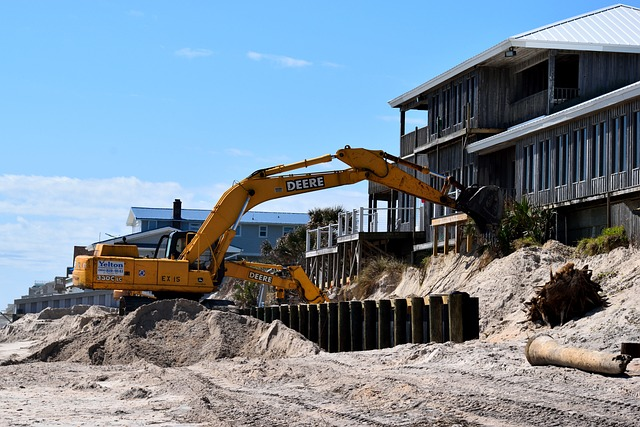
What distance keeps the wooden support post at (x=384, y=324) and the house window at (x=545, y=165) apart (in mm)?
9456

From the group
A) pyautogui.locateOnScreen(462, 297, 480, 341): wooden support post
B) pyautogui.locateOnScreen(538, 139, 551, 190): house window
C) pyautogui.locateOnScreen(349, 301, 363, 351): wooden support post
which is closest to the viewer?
pyautogui.locateOnScreen(462, 297, 480, 341): wooden support post

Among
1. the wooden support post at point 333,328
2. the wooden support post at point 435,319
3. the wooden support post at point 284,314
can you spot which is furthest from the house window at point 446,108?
the wooden support post at point 435,319

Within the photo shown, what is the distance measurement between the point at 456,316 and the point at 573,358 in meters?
6.17

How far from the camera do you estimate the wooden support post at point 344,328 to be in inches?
981

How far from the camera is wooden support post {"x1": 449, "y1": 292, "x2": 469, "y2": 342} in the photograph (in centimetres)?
2002

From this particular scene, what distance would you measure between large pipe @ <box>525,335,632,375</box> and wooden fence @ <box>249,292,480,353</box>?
4.79 metres

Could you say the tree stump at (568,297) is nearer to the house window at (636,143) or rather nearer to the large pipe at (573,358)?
the large pipe at (573,358)

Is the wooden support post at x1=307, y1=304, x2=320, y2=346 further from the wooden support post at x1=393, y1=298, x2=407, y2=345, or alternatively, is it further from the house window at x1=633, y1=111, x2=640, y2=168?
the house window at x1=633, y1=111, x2=640, y2=168

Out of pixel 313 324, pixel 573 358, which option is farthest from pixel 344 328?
pixel 573 358

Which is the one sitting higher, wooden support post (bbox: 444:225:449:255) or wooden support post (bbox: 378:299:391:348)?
wooden support post (bbox: 444:225:449:255)

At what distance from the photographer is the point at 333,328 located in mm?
25859

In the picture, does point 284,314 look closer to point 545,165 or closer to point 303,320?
point 303,320

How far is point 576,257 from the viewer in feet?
86.1

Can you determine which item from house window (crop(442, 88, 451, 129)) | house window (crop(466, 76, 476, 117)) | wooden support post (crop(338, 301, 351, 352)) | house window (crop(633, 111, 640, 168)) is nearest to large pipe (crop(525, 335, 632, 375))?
wooden support post (crop(338, 301, 351, 352))
